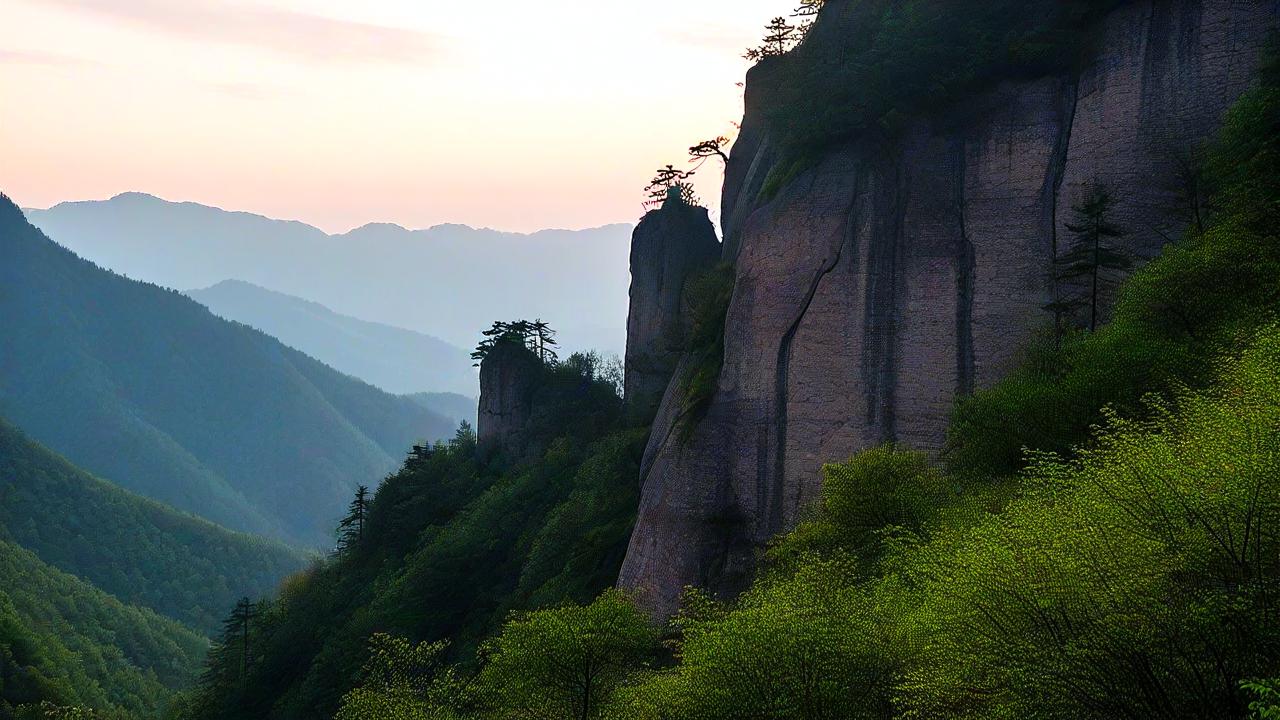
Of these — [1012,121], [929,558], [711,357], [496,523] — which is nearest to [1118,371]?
[929,558]

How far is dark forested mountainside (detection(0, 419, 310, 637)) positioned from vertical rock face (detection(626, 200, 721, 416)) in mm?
145187

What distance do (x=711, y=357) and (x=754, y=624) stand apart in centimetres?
2542

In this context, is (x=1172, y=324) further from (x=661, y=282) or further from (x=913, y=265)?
(x=661, y=282)

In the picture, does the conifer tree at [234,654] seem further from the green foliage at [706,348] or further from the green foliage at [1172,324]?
the green foliage at [1172,324]

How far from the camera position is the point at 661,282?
69.9m

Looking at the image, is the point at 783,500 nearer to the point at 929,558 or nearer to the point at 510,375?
the point at 929,558

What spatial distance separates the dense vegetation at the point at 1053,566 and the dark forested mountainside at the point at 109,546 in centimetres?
17271

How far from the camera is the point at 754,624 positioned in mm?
22938

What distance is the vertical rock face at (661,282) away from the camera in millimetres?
68750

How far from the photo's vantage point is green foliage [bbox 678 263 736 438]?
45.3 meters

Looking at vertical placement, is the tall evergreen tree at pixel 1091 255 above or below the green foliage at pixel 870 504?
above

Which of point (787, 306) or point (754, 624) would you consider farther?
point (787, 306)

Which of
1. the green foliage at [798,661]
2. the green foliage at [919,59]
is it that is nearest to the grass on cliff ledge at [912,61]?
the green foliage at [919,59]

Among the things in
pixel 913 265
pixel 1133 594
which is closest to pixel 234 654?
pixel 913 265
